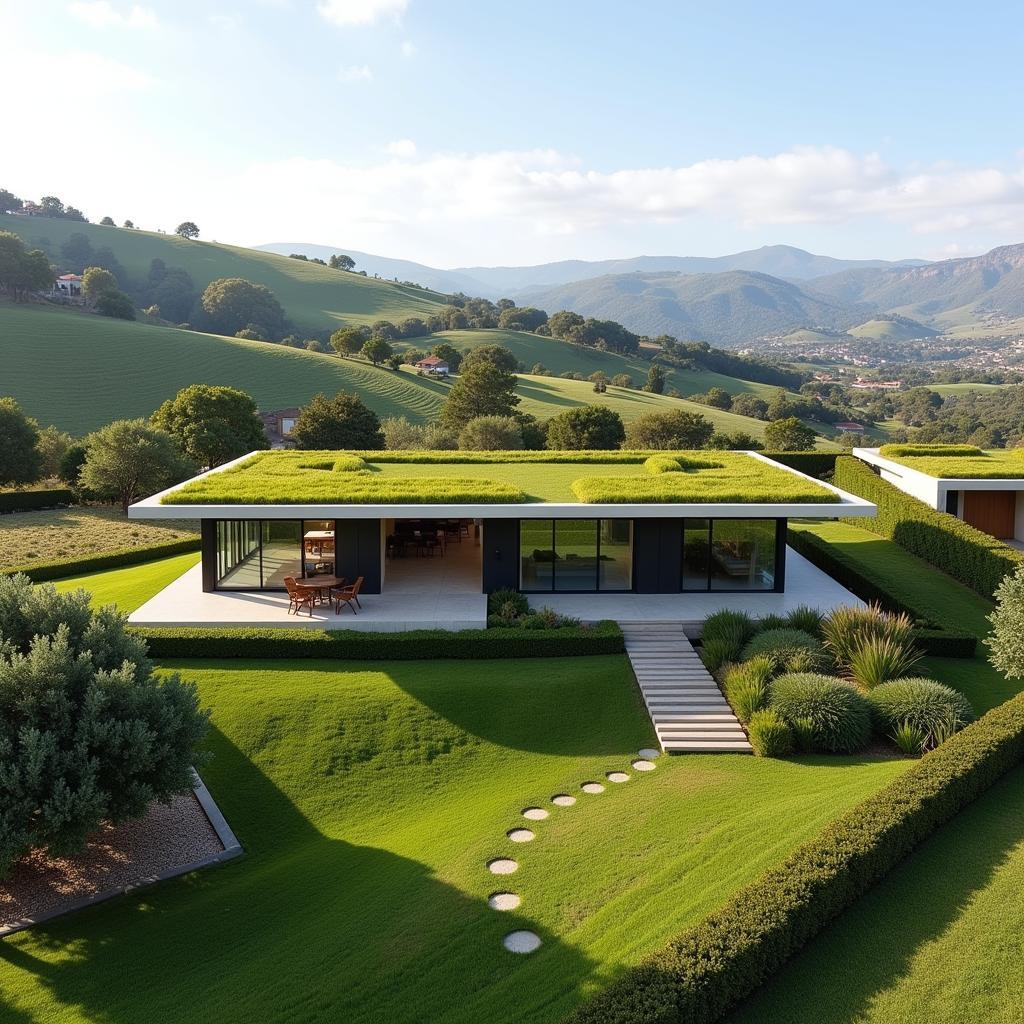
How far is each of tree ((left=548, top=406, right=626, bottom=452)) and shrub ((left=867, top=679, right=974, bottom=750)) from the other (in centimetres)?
3824

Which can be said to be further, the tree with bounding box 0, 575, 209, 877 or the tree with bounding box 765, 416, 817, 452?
the tree with bounding box 765, 416, 817, 452

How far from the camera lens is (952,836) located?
10.6 metres

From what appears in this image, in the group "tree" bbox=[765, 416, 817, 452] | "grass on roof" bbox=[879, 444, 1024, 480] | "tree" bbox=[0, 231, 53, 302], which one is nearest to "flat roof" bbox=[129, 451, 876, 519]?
"grass on roof" bbox=[879, 444, 1024, 480]

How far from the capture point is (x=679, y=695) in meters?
16.1

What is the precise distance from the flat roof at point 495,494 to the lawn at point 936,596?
331cm

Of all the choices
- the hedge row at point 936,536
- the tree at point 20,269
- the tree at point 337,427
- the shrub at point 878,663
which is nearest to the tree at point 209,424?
the tree at point 337,427

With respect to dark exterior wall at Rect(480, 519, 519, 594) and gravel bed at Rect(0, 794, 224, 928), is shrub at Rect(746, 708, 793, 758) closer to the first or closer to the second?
dark exterior wall at Rect(480, 519, 519, 594)

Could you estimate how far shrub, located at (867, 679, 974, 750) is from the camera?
14.1 metres

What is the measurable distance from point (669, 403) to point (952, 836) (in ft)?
269

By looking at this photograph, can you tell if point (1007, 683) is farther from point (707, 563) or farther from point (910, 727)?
point (707, 563)

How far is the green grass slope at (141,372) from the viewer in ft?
229

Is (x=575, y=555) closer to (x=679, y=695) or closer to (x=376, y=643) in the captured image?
(x=679, y=695)

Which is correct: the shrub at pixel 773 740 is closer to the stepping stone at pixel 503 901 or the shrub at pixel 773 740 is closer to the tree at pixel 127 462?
the stepping stone at pixel 503 901

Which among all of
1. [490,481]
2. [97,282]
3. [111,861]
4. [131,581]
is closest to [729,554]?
[490,481]
